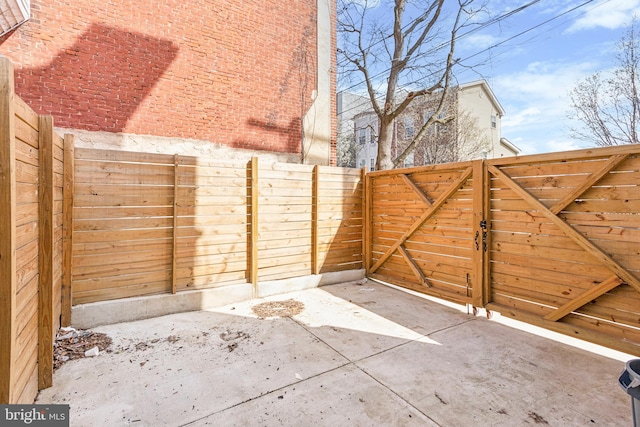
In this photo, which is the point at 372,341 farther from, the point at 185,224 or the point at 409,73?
the point at 409,73

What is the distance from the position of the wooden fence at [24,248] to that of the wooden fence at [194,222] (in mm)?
1503

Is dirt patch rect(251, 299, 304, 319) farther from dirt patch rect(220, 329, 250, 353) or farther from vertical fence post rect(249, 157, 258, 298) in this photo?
dirt patch rect(220, 329, 250, 353)

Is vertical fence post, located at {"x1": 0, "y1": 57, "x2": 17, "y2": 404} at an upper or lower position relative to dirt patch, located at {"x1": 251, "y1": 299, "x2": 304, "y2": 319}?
upper

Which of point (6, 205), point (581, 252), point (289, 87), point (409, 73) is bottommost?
point (581, 252)

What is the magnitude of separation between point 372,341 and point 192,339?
7.25 ft

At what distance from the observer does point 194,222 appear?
15.3ft

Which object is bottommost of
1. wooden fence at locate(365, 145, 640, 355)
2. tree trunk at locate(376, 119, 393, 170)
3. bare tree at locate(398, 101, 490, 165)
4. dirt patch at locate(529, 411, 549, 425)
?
dirt patch at locate(529, 411, 549, 425)

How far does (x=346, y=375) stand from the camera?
9.56 ft

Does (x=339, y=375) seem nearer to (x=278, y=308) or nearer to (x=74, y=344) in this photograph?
(x=278, y=308)

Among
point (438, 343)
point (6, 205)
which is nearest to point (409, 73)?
point (438, 343)

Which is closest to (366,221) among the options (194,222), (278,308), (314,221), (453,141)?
(314,221)

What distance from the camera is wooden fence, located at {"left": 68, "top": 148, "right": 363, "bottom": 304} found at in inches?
159

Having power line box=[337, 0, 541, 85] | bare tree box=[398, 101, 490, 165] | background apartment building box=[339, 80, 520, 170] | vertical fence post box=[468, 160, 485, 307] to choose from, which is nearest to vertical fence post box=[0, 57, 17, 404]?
vertical fence post box=[468, 160, 485, 307]

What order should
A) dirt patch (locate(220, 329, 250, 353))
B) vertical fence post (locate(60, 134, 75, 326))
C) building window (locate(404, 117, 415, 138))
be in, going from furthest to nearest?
1. building window (locate(404, 117, 415, 138))
2. vertical fence post (locate(60, 134, 75, 326))
3. dirt patch (locate(220, 329, 250, 353))
